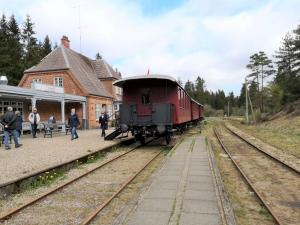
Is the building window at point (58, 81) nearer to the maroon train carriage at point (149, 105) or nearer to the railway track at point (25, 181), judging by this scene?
the maroon train carriage at point (149, 105)

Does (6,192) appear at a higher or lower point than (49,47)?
lower

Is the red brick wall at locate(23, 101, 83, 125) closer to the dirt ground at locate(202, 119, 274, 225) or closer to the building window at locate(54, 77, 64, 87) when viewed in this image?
the building window at locate(54, 77, 64, 87)

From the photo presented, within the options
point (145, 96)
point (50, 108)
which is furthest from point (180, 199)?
point (50, 108)

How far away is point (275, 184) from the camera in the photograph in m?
9.57

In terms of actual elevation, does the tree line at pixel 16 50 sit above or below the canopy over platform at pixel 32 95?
above

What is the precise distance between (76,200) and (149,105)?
10.6 meters

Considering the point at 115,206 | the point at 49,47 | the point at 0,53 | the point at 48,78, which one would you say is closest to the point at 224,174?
the point at 115,206

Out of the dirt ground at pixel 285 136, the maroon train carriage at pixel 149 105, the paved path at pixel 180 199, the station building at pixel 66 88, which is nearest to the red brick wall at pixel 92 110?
the station building at pixel 66 88

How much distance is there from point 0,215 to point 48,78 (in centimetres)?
3160

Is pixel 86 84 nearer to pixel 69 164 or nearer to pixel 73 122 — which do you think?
pixel 73 122

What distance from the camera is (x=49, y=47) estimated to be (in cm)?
7900

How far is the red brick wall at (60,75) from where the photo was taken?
34750mm

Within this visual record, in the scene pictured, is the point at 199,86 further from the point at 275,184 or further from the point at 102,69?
the point at 275,184

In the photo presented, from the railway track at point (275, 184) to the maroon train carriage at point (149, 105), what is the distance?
383cm
